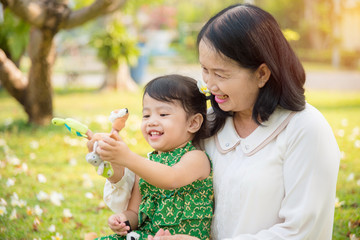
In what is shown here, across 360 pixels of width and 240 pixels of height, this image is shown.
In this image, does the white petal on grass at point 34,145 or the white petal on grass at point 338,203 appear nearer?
the white petal on grass at point 338,203

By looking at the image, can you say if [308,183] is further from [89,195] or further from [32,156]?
[32,156]

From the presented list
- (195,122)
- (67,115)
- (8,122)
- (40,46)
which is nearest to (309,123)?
(195,122)

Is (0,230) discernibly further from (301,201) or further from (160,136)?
(301,201)

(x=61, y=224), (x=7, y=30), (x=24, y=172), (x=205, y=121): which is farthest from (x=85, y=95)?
(x=205, y=121)

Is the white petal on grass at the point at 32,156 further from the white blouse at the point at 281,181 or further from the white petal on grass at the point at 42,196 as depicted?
the white blouse at the point at 281,181

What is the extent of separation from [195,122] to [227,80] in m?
0.41

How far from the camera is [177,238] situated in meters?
2.12

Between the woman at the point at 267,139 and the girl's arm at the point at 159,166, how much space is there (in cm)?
14

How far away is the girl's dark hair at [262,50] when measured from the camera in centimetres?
202

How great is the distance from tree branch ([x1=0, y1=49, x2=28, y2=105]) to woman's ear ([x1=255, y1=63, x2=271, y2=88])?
17.3 feet

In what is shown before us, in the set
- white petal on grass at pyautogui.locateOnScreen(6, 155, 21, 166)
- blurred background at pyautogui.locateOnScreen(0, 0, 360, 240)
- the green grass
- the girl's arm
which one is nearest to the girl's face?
the girl's arm

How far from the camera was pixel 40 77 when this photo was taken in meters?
6.79

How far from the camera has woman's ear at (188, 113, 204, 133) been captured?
2.39 meters

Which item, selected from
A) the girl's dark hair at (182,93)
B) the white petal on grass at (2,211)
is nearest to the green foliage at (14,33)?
the white petal on grass at (2,211)
